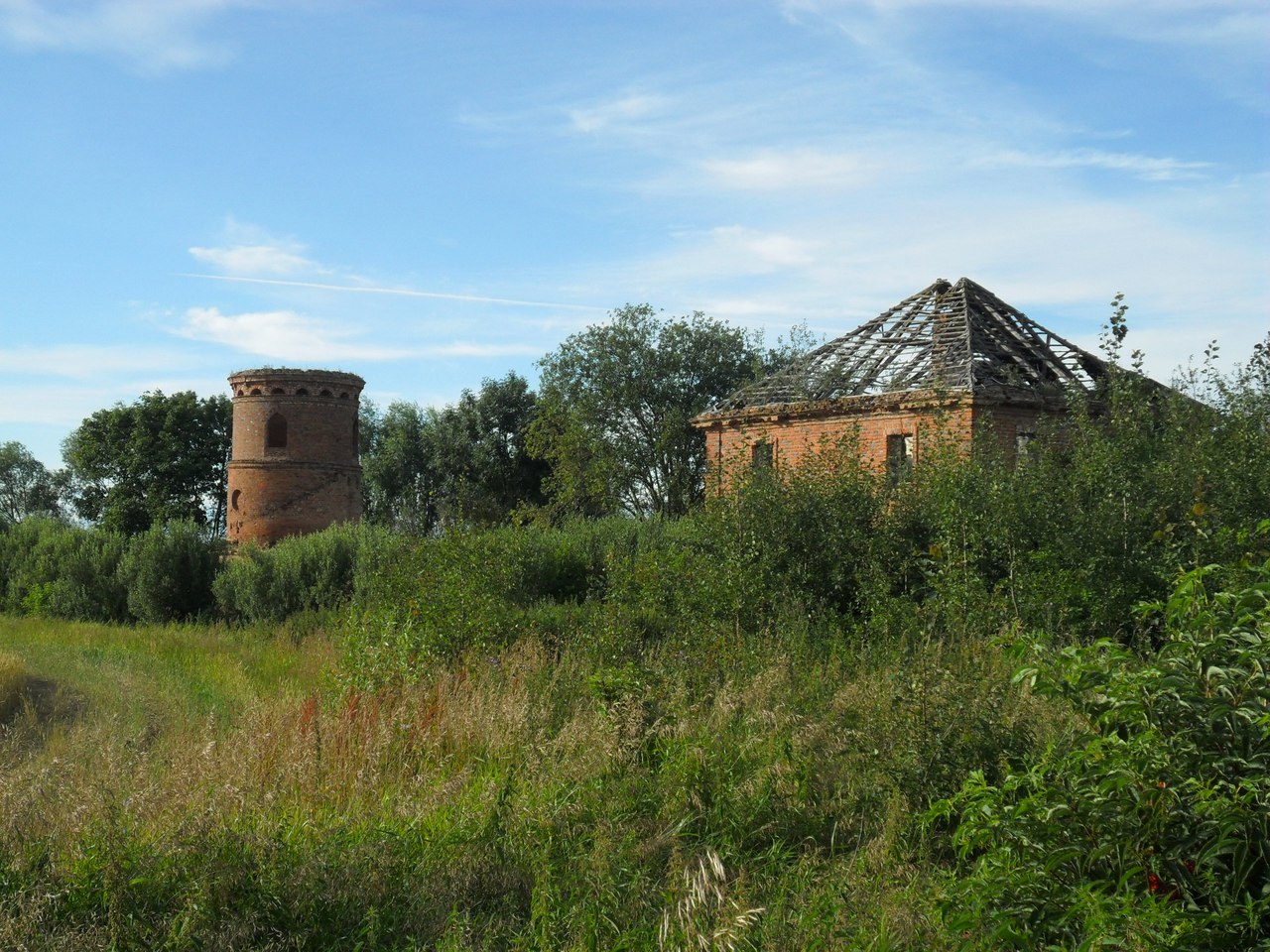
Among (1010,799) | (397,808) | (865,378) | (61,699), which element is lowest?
(61,699)

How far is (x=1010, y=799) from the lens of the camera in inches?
197

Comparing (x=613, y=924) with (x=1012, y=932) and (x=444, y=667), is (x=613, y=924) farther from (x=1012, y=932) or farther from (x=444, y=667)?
(x=444, y=667)

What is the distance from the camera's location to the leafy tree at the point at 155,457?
1953 inches

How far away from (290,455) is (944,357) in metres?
23.5

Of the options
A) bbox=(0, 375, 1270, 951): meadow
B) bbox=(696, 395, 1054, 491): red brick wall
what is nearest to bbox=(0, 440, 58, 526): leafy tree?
bbox=(696, 395, 1054, 491): red brick wall

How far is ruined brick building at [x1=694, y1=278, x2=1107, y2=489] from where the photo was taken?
20.2 m

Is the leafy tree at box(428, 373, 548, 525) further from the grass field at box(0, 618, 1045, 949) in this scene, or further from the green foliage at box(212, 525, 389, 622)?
the grass field at box(0, 618, 1045, 949)

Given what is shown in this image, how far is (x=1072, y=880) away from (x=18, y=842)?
457 cm

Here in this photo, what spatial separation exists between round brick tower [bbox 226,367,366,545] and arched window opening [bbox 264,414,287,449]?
33 mm

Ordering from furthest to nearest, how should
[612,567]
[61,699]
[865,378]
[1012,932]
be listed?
[865,378] < [61,699] < [612,567] < [1012,932]

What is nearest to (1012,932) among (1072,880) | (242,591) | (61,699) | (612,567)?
(1072,880)

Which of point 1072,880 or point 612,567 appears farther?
point 612,567

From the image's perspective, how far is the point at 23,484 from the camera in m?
76.9

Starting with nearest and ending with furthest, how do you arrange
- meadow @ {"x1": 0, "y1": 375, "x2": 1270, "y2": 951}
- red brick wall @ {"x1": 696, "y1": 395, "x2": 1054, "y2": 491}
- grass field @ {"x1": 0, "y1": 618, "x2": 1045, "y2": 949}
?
meadow @ {"x1": 0, "y1": 375, "x2": 1270, "y2": 951}, grass field @ {"x1": 0, "y1": 618, "x2": 1045, "y2": 949}, red brick wall @ {"x1": 696, "y1": 395, "x2": 1054, "y2": 491}
